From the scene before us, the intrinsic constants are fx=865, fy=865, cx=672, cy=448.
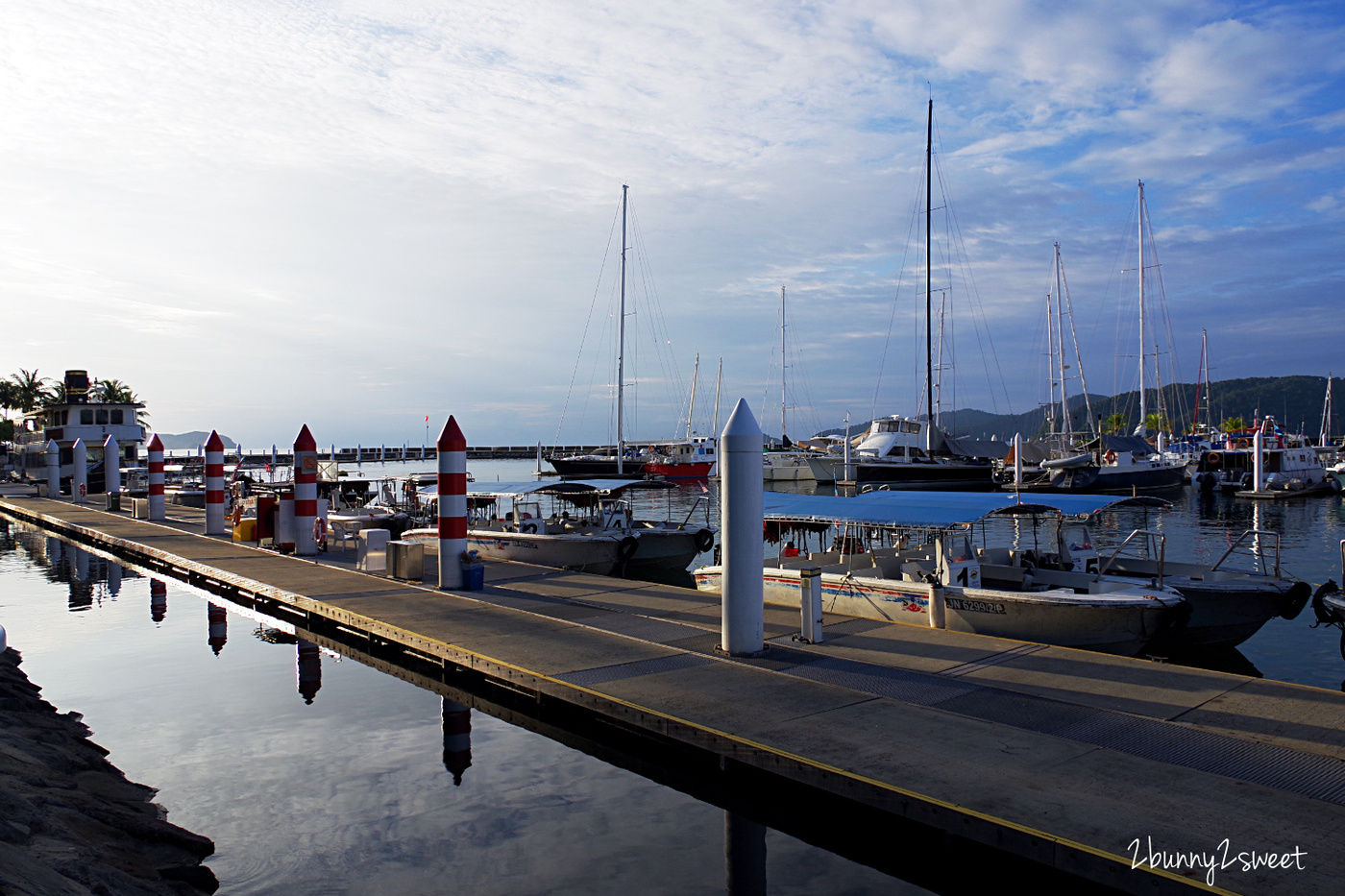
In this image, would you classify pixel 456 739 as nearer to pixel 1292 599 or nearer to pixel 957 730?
pixel 957 730

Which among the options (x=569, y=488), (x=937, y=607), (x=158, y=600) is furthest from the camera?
(x=569, y=488)

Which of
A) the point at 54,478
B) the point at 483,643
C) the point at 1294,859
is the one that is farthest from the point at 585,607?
the point at 54,478

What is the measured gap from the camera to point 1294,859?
20.1ft

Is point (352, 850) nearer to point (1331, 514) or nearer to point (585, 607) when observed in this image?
point (585, 607)

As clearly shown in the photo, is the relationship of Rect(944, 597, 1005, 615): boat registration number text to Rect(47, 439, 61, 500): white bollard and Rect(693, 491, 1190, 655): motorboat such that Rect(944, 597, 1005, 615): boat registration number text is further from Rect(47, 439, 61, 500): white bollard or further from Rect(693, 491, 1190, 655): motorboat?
Rect(47, 439, 61, 500): white bollard

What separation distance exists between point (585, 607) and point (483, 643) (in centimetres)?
364

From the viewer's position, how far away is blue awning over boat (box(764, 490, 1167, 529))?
17781 millimetres

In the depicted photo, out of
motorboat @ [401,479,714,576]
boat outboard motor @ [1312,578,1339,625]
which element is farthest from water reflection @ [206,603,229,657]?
boat outboard motor @ [1312,578,1339,625]

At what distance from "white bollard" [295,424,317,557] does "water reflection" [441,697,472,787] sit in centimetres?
1482

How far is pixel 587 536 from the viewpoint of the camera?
2655cm

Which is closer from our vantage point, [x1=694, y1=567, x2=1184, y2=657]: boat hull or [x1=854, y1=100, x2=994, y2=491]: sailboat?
[x1=694, y1=567, x2=1184, y2=657]: boat hull

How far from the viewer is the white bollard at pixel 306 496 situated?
26.2 metres

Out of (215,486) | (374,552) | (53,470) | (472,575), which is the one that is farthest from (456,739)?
(53,470)

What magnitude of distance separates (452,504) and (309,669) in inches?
184
